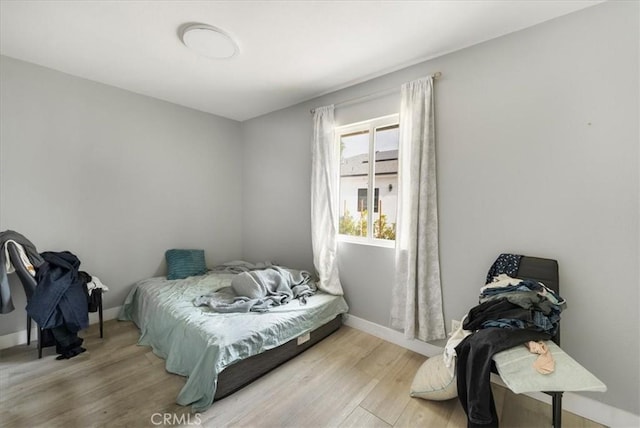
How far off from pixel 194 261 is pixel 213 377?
1.90m

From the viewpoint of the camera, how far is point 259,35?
1861 mm

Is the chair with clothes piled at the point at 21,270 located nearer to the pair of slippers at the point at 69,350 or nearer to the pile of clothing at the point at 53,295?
the pile of clothing at the point at 53,295

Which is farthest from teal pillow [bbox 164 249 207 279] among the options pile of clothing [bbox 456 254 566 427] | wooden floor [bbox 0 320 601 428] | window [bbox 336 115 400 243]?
pile of clothing [bbox 456 254 566 427]

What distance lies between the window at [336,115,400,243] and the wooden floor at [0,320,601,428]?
118 cm

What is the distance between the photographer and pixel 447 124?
2066 mm

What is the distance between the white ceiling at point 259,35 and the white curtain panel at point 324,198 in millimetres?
464

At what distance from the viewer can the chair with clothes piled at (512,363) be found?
110cm

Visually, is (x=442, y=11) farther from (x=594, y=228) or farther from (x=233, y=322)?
(x=233, y=322)

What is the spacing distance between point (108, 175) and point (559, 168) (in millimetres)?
4015

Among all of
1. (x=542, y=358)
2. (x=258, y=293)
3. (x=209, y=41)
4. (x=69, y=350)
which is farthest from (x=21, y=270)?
(x=542, y=358)

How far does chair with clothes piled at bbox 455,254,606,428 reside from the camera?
110cm

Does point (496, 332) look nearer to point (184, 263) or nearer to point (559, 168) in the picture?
point (559, 168)

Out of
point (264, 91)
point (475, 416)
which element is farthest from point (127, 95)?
point (475, 416)

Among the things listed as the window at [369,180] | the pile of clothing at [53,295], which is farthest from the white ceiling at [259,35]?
the pile of clothing at [53,295]
